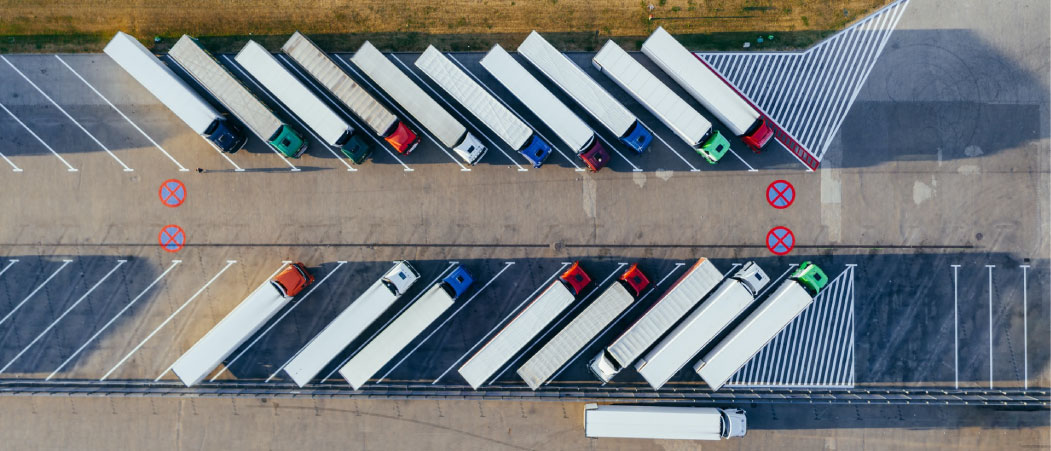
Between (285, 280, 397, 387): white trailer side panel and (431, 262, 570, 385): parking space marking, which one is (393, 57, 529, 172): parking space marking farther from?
(285, 280, 397, 387): white trailer side panel

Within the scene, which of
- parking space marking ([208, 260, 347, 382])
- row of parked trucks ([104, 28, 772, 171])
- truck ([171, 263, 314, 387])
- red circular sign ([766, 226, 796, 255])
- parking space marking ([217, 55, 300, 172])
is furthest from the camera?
parking space marking ([208, 260, 347, 382])

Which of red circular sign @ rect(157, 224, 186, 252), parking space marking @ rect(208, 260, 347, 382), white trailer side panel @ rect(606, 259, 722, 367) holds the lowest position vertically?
white trailer side panel @ rect(606, 259, 722, 367)

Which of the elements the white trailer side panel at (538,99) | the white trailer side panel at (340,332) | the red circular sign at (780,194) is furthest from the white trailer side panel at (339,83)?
the red circular sign at (780,194)

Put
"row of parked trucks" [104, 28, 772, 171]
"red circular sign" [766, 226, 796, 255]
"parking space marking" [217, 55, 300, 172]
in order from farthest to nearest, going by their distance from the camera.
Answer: "parking space marking" [217, 55, 300, 172] < "red circular sign" [766, 226, 796, 255] < "row of parked trucks" [104, 28, 772, 171]

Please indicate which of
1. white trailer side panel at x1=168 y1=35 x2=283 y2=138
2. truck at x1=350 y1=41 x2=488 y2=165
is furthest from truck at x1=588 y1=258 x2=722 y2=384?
white trailer side panel at x1=168 y1=35 x2=283 y2=138

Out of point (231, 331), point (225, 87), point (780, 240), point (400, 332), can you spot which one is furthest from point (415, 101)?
point (780, 240)

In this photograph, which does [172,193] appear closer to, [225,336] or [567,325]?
[225,336]
